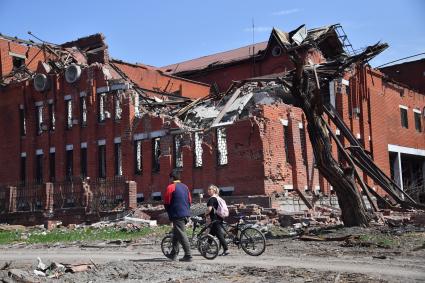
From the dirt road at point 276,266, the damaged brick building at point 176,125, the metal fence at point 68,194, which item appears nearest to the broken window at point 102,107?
the damaged brick building at point 176,125

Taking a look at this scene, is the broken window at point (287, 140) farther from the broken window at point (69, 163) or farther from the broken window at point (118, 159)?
the broken window at point (69, 163)

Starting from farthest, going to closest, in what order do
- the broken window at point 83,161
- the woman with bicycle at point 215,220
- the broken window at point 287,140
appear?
the broken window at point 83,161 < the broken window at point 287,140 < the woman with bicycle at point 215,220

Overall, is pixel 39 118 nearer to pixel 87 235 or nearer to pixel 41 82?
pixel 41 82

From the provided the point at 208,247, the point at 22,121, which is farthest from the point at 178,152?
the point at 208,247

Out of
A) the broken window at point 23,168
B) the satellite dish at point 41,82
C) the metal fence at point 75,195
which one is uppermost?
the satellite dish at point 41,82

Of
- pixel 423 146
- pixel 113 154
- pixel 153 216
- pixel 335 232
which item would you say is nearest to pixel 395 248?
pixel 335 232

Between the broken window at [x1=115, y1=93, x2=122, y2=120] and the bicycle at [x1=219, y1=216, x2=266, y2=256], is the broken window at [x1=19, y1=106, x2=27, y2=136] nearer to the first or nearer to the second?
the broken window at [x1=115, y1=93, x2=122, y2=120]

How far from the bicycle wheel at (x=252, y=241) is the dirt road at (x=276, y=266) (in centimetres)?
20

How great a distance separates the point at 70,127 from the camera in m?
31.8

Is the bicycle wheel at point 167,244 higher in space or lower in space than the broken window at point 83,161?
lower

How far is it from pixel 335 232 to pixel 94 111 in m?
19.0

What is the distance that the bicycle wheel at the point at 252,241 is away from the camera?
477 inches

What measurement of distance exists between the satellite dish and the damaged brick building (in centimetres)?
7

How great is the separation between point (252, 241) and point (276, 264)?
1487 mm
